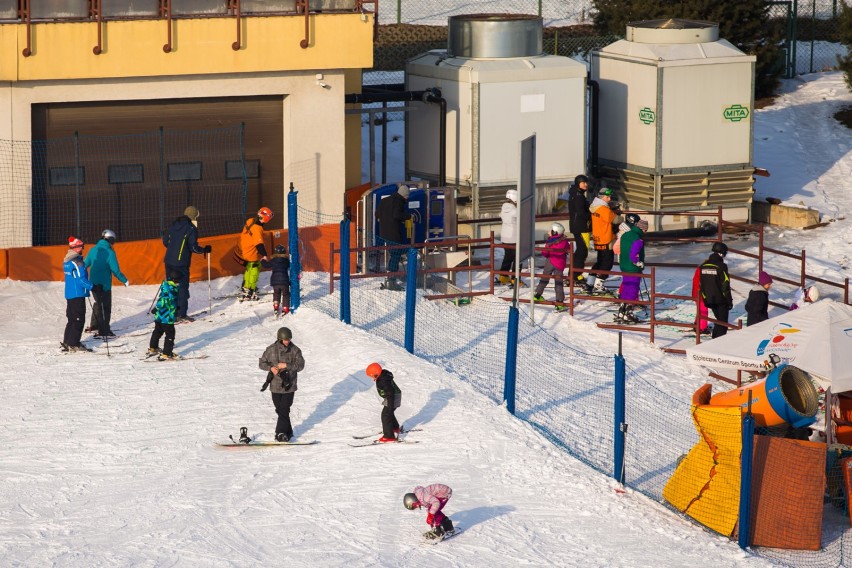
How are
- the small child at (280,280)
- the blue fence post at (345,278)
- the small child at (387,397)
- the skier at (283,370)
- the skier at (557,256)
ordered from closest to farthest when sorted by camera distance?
the small child at (387,397)
the skier at (283,370)
the blue fence post at (345,278)
the small child at (280,280)
the skier at (557,256)

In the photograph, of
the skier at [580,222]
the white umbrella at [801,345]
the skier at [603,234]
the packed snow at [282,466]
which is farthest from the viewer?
the skier at [580,222]

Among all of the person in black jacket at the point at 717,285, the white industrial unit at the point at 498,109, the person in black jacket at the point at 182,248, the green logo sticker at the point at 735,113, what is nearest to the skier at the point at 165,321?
the person in black jacket at the point at 182,248

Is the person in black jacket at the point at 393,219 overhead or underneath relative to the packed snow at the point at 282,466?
overhead

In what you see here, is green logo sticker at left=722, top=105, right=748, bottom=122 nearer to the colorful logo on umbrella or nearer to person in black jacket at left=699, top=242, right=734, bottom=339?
person in black jacket at left=699, top=242, right=734, bottom=339

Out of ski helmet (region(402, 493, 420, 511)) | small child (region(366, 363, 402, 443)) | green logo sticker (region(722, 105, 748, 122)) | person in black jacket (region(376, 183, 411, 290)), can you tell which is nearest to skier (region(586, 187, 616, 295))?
person in black jacket (region(376, 183, 411, 290))

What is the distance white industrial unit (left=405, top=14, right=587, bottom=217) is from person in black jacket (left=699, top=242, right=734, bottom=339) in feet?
19.2

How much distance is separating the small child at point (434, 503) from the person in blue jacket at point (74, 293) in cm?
662

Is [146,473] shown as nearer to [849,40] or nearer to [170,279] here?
[170,279]

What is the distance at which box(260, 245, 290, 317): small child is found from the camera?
21.3 meters

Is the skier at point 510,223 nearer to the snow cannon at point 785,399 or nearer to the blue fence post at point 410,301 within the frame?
the blue fence post at point 410,301

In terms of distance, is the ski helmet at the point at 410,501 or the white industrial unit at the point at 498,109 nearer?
the ski helmet at the point at 410,501

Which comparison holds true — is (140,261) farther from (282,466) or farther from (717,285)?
(717,285)

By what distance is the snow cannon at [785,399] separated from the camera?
16.3 meters

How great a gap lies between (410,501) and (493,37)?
43.2ft
